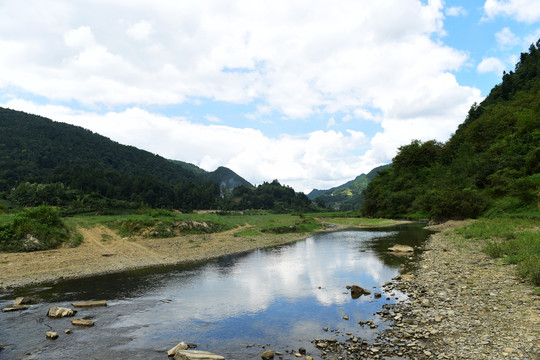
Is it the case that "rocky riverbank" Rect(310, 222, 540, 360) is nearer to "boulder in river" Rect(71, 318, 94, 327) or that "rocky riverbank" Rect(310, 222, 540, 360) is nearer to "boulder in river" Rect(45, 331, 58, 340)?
A: "boulder in river" Rect(71, 318, 94, 327)

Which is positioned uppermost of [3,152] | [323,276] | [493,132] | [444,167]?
[3,152]

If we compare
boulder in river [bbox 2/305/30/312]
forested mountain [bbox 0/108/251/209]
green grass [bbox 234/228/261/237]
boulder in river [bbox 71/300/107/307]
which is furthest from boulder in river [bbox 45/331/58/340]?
forested mountain [bbox 0/108/251/209]

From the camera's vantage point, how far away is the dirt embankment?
2664 cm

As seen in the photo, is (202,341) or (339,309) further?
(339,309)

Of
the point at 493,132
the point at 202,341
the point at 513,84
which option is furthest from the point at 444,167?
the point at 202,341

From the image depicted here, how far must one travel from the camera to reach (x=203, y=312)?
56.0 ft

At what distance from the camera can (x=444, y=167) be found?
4070 inches

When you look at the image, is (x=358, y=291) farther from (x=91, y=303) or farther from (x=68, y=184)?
(x=68, y=184)

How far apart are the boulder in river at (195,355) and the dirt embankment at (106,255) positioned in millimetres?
20358

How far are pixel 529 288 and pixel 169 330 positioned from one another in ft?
61.9

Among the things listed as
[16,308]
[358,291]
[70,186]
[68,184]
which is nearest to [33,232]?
[16,308]

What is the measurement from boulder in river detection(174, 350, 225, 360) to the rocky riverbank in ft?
14.3

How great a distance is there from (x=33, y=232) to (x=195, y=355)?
36.2 m

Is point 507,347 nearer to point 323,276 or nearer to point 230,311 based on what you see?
point 230,311
